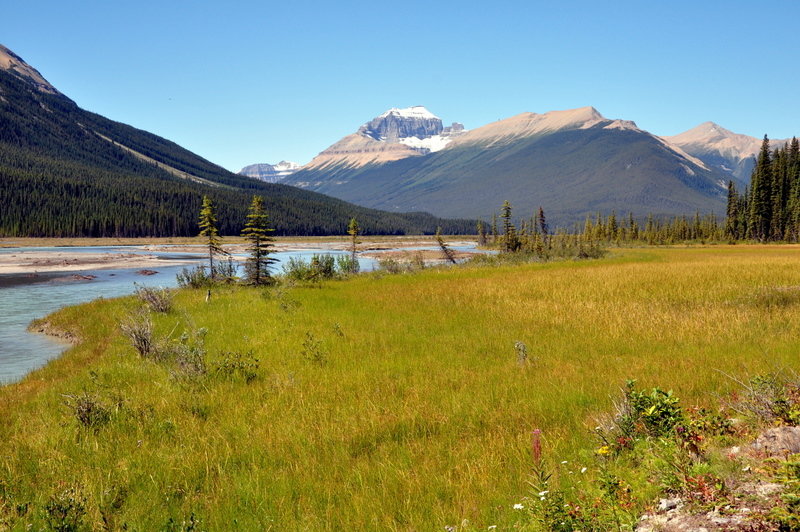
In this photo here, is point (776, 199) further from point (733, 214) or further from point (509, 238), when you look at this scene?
point (509, 238)

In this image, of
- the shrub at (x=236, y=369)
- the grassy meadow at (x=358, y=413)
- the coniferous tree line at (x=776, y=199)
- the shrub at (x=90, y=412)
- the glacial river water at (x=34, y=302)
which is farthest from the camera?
the coniferous tree line at (x=776, y=199)

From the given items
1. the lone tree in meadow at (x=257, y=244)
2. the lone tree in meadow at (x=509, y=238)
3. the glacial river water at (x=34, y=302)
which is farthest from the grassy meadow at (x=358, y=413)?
the lone tree in meadow at (x=509, y=238)

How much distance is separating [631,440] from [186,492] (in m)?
4.52

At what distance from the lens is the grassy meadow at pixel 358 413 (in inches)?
156

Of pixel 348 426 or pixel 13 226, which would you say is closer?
pixel 348 426

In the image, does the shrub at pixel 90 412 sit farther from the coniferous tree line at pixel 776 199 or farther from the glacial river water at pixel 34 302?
the coniferous tree line at pixel 776 199

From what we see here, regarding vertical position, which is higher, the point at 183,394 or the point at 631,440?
the point at 631,440

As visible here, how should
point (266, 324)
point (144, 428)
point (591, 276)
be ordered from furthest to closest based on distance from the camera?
point (591, 276) < point (266, 324) < point (144, 428)

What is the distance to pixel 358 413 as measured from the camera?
5891 millimetres

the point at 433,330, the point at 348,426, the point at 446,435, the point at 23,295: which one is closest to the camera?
the point at 446,435

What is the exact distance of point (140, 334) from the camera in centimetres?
1093

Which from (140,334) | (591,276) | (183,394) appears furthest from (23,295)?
(591,276)

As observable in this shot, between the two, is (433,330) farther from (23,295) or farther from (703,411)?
(23,295)

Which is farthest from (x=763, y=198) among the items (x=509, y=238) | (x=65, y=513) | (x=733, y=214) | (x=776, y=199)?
(x=65, y=513)
